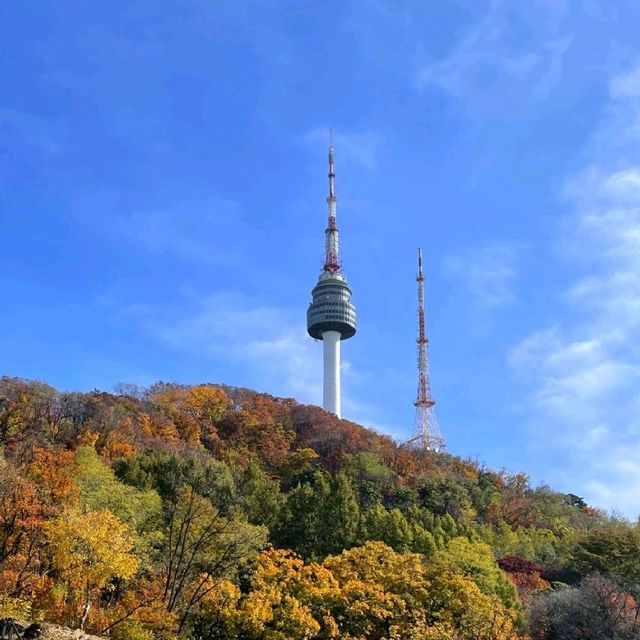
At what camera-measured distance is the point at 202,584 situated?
82.8 ft

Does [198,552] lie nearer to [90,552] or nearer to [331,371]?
[90,552]

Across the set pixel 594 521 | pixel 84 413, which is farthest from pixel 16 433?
pixel 594 521

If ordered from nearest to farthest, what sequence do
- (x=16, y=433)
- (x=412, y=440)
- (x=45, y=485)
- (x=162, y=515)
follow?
(x=45, y=485), (x=162, y=515), (x=16, y=433), (x=412, y=440)

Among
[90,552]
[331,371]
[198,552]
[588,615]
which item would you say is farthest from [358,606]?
[331,371]

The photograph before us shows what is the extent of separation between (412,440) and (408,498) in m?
31.9

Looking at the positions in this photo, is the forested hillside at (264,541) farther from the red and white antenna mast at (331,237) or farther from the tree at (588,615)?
the red and white antenna mast at (331,237)

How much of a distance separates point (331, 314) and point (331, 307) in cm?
94

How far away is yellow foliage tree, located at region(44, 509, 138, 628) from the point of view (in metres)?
22.6

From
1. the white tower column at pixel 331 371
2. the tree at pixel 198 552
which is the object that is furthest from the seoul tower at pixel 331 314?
the tree at pixel 198 552

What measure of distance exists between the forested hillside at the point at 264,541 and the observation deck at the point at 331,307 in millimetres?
35265

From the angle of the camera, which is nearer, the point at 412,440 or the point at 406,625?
the point at 406,625

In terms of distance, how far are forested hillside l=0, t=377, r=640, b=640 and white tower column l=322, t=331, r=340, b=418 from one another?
30119 mm

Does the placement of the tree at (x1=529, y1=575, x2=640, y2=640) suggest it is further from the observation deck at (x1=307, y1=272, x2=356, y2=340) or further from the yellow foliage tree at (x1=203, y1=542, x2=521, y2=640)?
the observation deck at (x1=307, y1=272, x2=356, y2=340)

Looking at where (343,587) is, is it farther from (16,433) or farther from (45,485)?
(16,433)
